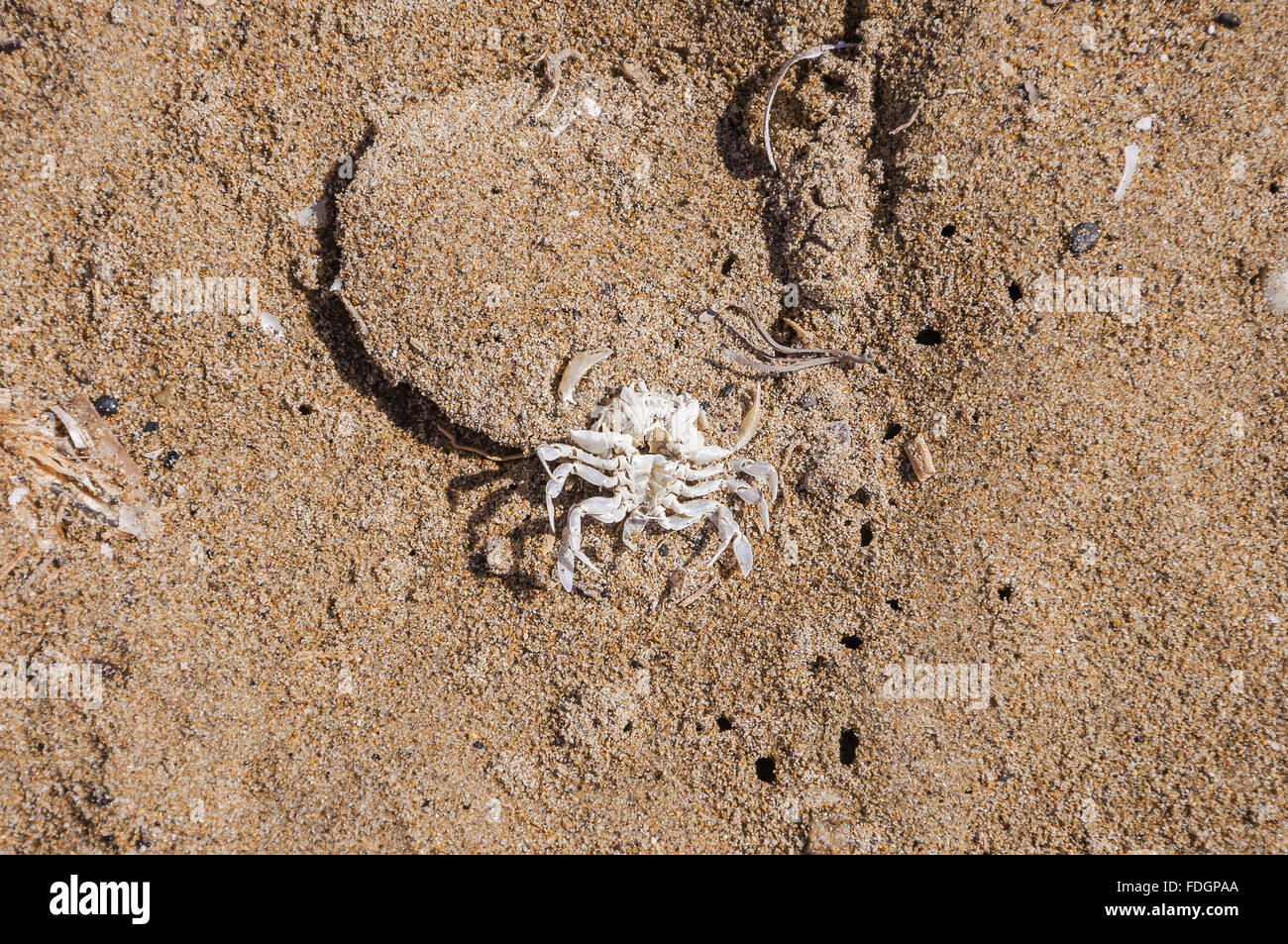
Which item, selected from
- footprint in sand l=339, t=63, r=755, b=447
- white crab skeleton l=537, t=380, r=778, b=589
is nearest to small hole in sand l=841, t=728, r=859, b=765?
white crab skeleton l=537, t=380, r=778, b=589

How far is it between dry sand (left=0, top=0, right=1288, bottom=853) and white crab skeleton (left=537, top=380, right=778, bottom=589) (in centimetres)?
11

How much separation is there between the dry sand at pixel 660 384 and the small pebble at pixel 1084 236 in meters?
0.04

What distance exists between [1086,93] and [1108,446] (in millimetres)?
1327

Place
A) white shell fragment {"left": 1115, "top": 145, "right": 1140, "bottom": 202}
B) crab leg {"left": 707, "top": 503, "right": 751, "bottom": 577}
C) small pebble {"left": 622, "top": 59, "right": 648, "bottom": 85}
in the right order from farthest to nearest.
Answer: small pebble {"left": 622, "top": 59, "right": 648, "bottom": 85}
crab leg {"left": 707, "top": 503, "right": 751, "bottom": 577}
white shell fragment {"left": 1115, "top": 145, "right": 1140, "bottom": 202}

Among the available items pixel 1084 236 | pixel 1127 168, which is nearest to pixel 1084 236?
pixel 1084 236

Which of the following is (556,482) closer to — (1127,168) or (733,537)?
(733,537)

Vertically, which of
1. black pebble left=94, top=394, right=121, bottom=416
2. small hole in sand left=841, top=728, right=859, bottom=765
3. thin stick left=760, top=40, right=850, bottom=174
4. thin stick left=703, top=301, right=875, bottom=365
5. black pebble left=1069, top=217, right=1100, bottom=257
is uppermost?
thin stick left=760, top=40, right=850, bottom=174

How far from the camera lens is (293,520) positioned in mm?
2895

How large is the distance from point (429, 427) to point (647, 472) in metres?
0.91

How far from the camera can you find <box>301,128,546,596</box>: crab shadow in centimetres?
288

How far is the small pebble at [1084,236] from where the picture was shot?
2697 millimetres

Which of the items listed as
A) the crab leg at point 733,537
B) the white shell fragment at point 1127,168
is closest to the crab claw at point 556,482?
the crab leg at point 733,537

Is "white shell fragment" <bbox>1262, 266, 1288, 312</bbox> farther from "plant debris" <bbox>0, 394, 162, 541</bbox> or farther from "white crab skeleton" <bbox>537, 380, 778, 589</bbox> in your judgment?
"plant debris" <bbox>0, 394, 162, 541</bbox>
